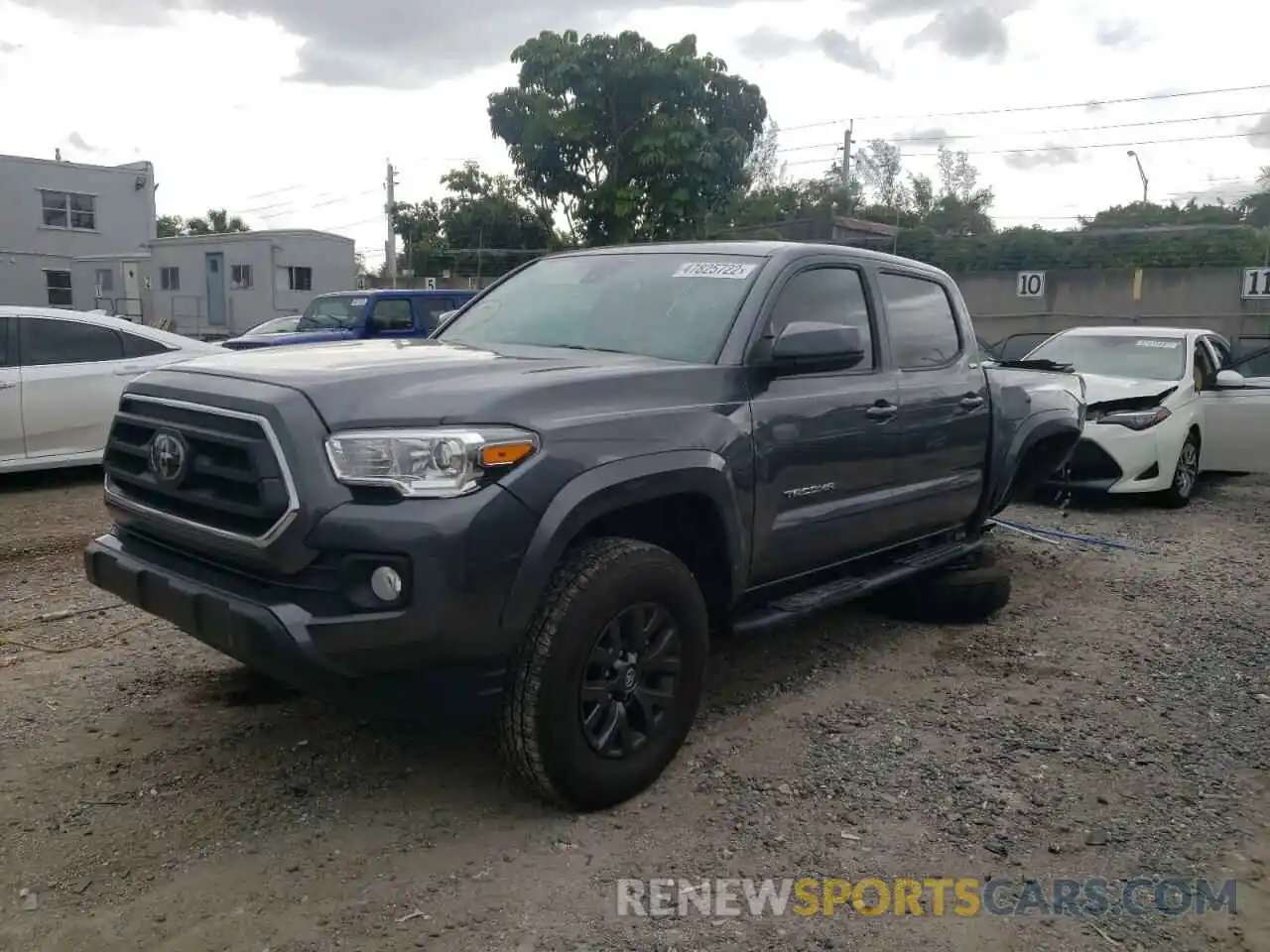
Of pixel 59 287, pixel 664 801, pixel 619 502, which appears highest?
pixel 59 287

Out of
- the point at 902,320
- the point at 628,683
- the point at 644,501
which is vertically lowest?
the point at 628,683

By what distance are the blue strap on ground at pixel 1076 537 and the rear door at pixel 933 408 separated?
7.31 ft

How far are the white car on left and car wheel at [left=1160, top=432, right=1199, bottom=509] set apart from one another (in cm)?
826

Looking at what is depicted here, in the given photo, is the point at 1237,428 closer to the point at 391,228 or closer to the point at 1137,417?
the point at 1137,417

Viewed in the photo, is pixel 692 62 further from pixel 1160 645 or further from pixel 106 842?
pixel 106 842

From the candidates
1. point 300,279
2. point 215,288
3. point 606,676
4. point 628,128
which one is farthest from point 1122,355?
point 215,288

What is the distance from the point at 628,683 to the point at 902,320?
2.44 meters

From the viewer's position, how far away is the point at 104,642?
4836mm

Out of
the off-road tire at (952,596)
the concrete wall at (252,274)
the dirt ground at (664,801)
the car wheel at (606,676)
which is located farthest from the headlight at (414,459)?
the concrete wall at (252,274)

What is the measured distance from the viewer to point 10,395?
7895 millimetres

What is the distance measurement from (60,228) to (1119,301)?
108 ft

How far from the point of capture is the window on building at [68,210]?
35.1 meters

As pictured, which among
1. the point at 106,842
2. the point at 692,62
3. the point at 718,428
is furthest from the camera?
the point at 692,62

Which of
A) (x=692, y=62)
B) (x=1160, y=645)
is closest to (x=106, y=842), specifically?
(x=1160, y=645)
